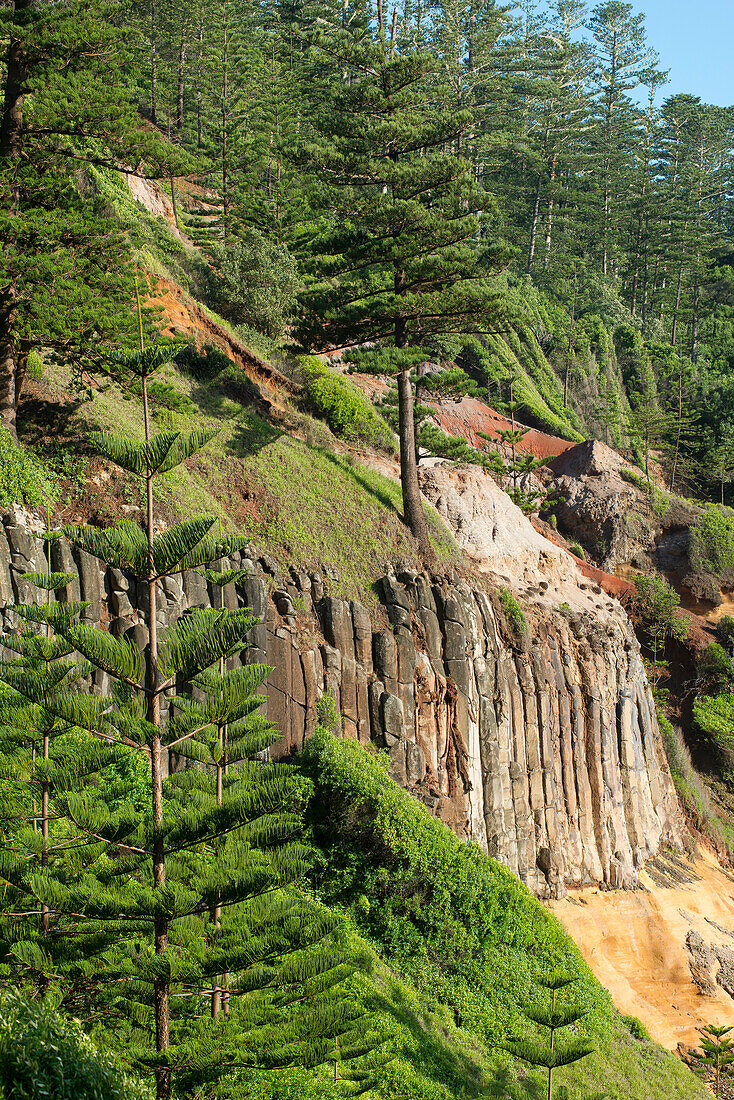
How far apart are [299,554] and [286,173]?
80.6 ft

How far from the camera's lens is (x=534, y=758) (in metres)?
18.9

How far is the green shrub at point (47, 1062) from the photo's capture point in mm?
4542

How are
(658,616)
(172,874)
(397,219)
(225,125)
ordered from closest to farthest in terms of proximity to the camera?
(172,874) → (397,219) → (658,616) → (225,125)

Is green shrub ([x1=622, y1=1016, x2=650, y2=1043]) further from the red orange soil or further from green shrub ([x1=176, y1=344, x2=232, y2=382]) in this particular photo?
green shrub ([x1=176, y1=344, x2=232, y2=382])

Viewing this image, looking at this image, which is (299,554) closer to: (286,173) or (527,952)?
(527,952)

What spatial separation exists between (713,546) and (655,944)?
713 inches

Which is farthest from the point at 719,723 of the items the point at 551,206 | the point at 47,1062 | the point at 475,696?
the point at 551,206

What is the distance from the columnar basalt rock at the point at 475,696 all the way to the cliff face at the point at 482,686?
0.03 m

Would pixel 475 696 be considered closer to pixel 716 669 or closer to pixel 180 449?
pixel 180 449

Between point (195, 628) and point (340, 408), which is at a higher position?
point (340, 408)

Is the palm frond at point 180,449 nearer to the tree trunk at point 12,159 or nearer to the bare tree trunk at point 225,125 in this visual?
the tree trunk at point 12,159

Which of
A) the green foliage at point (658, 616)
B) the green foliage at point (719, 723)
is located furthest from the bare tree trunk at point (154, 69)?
the green foliage at point (719, 723)

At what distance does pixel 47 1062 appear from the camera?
Result: 15.4ft

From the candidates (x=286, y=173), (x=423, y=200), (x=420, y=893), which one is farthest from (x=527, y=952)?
(x=286, y=173)
